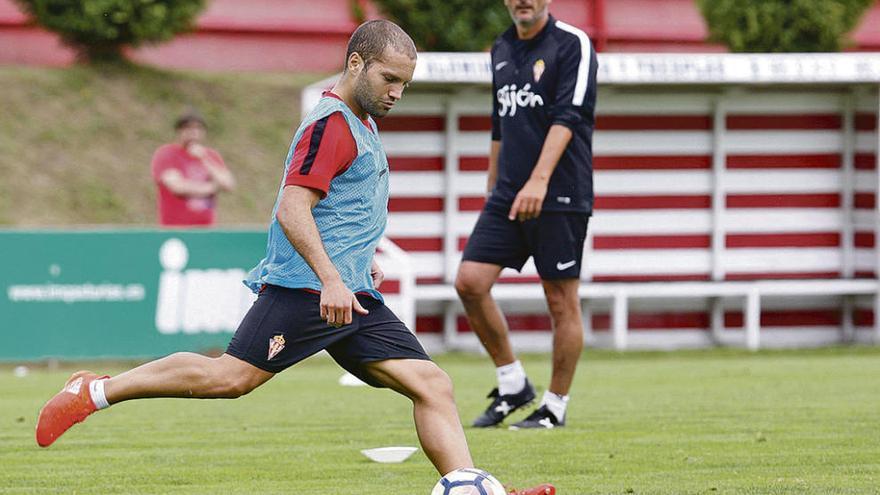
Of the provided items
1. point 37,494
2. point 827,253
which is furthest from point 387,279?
point 37,494

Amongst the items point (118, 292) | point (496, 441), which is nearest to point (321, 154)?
point (496, 441)

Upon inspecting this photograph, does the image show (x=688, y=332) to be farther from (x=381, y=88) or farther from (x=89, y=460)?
(x=381, y=88)

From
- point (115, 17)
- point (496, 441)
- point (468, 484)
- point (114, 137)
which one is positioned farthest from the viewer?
point (115, 17)

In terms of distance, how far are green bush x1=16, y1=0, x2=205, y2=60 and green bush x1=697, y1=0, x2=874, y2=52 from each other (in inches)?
278

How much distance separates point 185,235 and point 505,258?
589 cm

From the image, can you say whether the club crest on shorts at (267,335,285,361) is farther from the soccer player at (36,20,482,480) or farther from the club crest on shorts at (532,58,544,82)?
the club crest on shorts at (532,58,544,82)

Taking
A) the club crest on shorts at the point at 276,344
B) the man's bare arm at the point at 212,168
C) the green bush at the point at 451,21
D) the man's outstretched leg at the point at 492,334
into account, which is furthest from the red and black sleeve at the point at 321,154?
the green bush at the point at 451,21

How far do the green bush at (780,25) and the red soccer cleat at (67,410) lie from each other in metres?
18.3

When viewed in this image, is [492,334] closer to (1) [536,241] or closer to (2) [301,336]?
(1) [536,241]

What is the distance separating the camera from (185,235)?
559 inches

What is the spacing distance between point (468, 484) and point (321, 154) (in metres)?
1.18

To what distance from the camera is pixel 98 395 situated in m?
6.21

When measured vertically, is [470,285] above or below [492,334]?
above

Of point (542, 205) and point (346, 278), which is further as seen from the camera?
point (542, 205)
